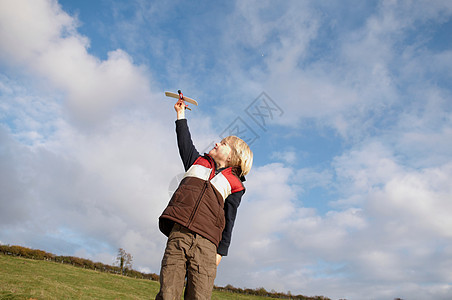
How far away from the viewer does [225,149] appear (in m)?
4.03

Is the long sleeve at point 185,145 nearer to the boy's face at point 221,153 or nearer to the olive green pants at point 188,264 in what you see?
the boy's face at point 221,153

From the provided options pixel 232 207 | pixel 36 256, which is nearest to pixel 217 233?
pixel 232 207

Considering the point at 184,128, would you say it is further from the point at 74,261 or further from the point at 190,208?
the point at 74,261

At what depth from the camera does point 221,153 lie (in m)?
3.99

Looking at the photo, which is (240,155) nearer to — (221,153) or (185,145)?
(221,153)

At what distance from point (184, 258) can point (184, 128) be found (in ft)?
5.22

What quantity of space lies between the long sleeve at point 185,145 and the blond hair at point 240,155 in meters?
0.43

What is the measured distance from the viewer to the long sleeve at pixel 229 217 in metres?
3.61

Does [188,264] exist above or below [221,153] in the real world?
below

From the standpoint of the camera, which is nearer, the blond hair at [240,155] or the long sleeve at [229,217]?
the long sleeve at [229,217]

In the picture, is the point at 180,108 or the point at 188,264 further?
the point at 180,108

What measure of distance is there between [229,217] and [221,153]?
0.77 m

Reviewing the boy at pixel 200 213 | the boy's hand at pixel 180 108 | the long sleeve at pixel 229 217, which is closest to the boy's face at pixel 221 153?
the boy at pixel 200 213

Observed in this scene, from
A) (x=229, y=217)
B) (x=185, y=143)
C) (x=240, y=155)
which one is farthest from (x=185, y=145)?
(x=229, y=217)
